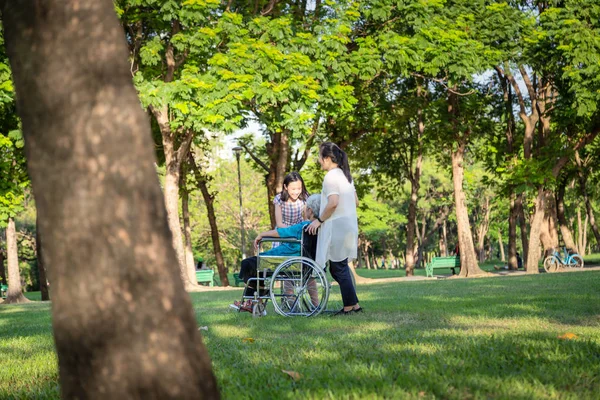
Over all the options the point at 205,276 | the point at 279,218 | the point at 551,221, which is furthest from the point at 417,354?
the point at 551,221

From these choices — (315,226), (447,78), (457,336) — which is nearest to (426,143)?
(447,78)

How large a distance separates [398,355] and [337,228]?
4.02m

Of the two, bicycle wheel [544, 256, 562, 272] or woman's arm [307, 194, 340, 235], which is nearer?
woman's arm [307, 194, 340, 235]

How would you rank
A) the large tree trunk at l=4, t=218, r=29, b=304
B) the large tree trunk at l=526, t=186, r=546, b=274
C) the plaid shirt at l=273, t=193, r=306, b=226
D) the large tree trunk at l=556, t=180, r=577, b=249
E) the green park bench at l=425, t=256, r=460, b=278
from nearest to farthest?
the plaid shirt at l=273, t=193, r=306, b=226, the large tree trunk at l=526, t=186, r=546, b=274, the large tree trunk at l=4, t=218, r=29, b=304, the green park bench at l=425, t=256, r=460, b=278, the large tree trunk at l=556, t=180, r=577, b=249

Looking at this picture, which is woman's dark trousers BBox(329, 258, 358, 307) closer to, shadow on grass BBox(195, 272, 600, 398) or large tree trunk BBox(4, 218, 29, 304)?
shadow on grass BBox(195, 272, 600, 398)

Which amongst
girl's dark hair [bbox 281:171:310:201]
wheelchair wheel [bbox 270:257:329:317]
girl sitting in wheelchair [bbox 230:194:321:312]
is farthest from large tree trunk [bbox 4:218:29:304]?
wheelchair wheel [bbox 270:257:329:317]

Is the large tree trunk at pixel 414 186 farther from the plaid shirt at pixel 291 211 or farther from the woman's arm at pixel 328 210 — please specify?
the woman's arm at pixel 328 210

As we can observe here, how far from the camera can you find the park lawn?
3861 millimetres

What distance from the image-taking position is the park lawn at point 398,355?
3.86m

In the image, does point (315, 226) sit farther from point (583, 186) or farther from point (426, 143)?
point (583, 186)

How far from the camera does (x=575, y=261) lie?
29922 millimetres

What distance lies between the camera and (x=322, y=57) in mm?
19359

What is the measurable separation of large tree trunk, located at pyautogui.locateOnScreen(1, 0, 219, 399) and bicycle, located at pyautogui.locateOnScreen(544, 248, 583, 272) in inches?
1095

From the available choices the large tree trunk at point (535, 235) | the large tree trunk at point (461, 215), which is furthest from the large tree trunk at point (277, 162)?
the large tree trunk at point (535, 235)
